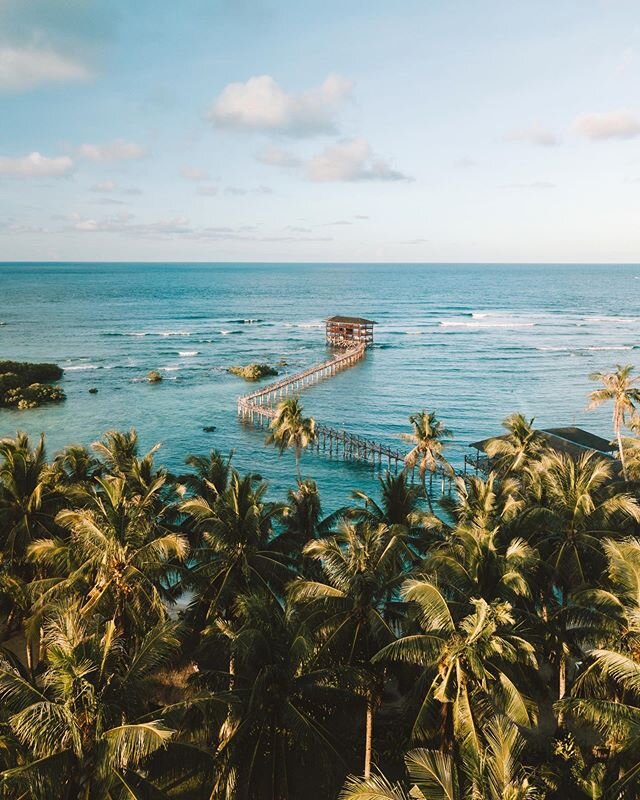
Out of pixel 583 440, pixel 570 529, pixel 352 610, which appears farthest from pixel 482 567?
pixel 583 440

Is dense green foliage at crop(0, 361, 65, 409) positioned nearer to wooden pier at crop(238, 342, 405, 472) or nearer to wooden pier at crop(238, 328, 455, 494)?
wooden pier at crop(238, 328, 455, 494)

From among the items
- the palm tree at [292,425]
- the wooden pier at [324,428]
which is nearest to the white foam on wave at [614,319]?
the wooden pier at [324,428]

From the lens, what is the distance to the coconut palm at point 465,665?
1505 cm

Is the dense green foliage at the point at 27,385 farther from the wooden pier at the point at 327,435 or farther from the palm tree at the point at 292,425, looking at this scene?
Result: the palm tree at the point at 292,425

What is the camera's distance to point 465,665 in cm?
1605

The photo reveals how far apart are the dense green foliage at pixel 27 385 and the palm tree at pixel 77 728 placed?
68.8 metres

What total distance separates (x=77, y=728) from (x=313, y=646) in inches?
253

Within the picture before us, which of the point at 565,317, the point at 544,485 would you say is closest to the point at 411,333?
the point at 565,317

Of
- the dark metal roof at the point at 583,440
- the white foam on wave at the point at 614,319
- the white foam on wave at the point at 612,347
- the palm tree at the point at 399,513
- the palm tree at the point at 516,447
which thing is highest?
the white foam on wave at the point at 614,319

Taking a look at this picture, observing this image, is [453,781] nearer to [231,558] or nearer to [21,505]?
[231,558]

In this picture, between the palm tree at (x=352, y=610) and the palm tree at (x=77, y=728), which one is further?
the palm tree at (x=352, y=610)

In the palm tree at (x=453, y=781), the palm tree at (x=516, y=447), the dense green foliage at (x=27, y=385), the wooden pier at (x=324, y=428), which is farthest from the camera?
the dense green foliage at (x=27, y=385)

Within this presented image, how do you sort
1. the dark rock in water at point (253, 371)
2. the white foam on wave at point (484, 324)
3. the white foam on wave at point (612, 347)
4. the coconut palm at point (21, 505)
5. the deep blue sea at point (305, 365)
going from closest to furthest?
the coconut palm at point (21, 505)
the deep blue sea at point (305, 365)
the dark rock in water at point (253, 371)
the white foam on wave at point (612, 347)
the white foam on wave at point (484, 324)

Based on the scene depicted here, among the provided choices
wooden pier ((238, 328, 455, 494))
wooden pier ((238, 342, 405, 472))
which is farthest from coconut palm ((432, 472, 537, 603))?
wooden pier ((238, 342, 405, 472))
